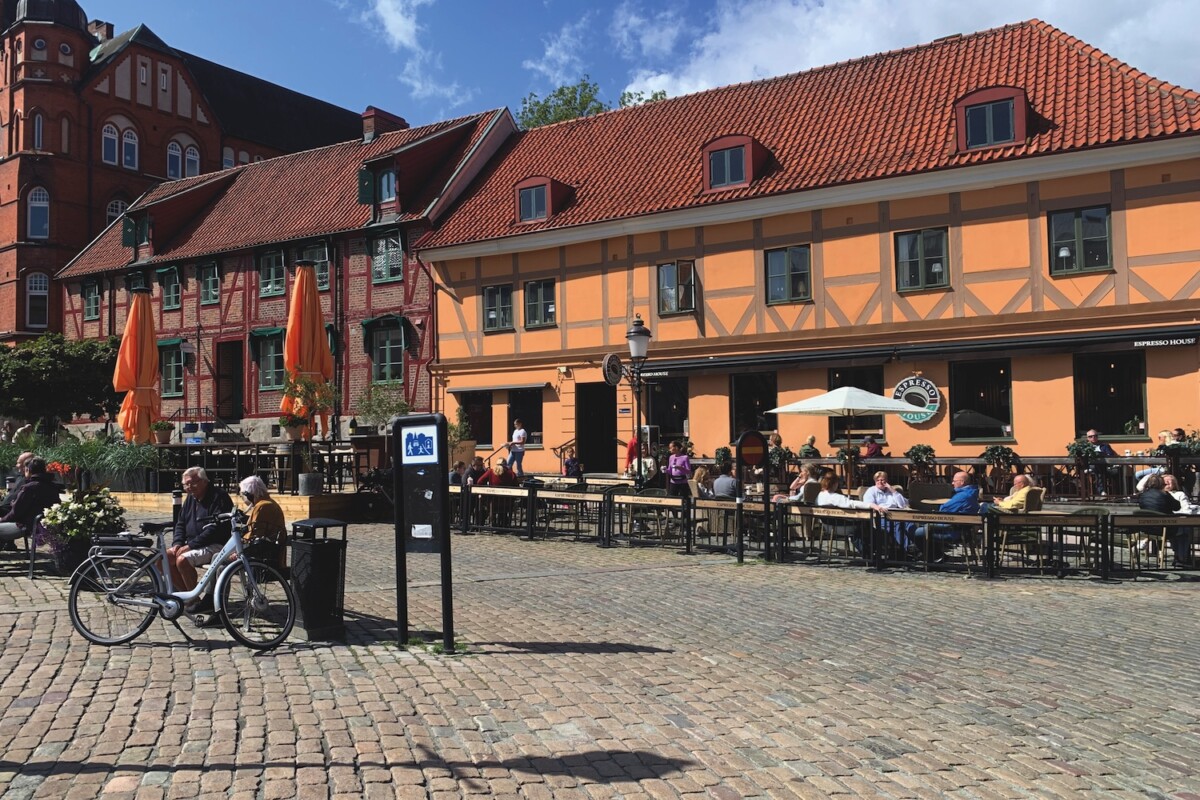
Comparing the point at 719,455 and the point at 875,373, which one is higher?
the point at 875,373

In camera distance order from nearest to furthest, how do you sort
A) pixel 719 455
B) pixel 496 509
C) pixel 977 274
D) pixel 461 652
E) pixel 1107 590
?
pixel 461 652 < pixel 1107 590 < pixel 496 509 < pixel 977 274 < pixel 719 455

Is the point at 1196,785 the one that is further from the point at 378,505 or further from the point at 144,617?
the point at 378,505

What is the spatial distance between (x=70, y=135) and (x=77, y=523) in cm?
3606

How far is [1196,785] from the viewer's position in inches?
190

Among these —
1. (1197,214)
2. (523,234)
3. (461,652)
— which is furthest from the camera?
(523,234)

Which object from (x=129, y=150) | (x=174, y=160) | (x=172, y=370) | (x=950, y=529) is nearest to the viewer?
(x=950, y=529)

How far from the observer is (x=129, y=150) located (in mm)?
43062

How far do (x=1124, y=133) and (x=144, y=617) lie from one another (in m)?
18.2

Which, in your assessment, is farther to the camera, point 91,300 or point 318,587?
point 91,300

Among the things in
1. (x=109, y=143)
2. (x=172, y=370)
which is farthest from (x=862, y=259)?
(x=109, y=143)

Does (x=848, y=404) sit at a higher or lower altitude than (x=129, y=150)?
lower

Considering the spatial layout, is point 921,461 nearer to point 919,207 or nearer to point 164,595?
point 919,207

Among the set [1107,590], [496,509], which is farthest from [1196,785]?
[496,509]

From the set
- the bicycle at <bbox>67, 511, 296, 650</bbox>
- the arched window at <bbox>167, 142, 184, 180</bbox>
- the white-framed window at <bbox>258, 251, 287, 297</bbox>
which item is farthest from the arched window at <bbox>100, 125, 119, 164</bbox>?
the bicycle at <bbox>67, 511, 296, 650</bbox>
